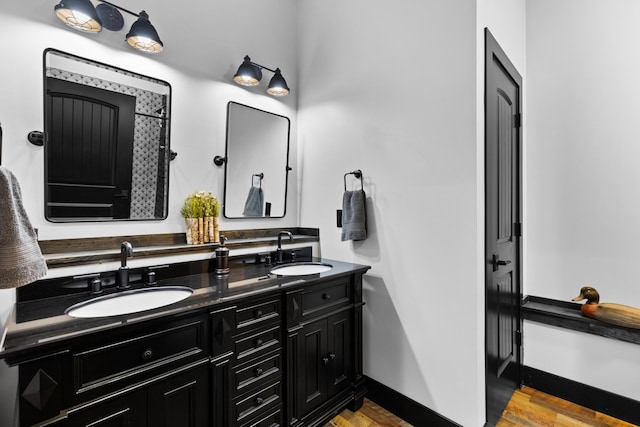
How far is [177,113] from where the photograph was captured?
1923 millimetres

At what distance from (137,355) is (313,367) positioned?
0.95 m

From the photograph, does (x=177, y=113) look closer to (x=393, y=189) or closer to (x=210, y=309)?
(x=210, y=309)

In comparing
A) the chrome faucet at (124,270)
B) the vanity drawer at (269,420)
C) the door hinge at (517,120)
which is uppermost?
the door hinge at (517,120)

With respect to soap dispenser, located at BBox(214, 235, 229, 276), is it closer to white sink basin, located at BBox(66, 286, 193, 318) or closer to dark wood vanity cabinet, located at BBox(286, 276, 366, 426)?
white sink basin, located at BBox(66, 286, 193, 318)

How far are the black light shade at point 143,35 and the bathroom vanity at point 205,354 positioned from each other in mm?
1232

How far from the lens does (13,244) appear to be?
0.83 metres

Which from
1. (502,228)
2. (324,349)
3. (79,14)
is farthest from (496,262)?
(79,14)

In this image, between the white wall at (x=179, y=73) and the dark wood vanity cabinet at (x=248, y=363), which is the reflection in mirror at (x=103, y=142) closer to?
the white wall at (x=179, y=73)

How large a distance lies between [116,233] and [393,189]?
5.34 feet

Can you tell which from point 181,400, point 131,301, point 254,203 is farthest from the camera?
point 254,203

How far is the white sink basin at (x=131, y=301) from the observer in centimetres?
129

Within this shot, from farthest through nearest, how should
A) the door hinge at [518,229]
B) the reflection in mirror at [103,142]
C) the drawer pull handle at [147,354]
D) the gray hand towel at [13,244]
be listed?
the door hinge at [518,229] < the reflection in mirror at [103,142] < the drawer pull handle at [147,354] < the gray hand towel at [13,244]

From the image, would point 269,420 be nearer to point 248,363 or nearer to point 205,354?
point 248,363

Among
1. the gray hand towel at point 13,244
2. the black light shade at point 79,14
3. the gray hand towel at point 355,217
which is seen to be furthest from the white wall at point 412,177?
the gray hand towel at point 13,244
